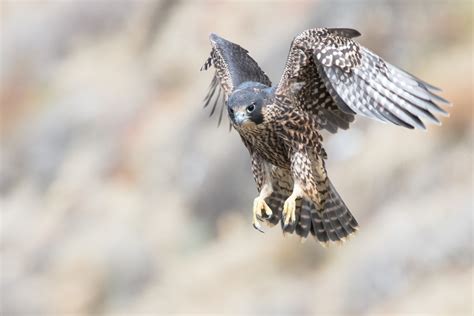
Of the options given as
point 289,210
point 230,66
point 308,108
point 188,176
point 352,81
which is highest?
point 188,176

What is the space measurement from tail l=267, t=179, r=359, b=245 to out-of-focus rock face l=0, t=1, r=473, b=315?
7593 millimetres

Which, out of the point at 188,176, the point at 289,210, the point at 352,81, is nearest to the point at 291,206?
the point at 289,210

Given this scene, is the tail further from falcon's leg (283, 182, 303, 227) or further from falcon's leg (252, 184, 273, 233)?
falcon's leg (283, 182, 303, 227)

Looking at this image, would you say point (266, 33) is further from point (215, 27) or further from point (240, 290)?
point (240, 290)

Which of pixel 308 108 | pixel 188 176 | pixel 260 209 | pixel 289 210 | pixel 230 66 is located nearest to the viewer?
pixel 289 210

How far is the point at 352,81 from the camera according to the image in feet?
31.4

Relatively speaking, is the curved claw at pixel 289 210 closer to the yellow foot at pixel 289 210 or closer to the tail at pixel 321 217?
the yellow foot at pixel 289 210

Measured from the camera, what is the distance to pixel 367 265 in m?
19.5

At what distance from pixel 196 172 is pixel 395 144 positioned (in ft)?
19.7

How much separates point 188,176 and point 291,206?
16.7 m

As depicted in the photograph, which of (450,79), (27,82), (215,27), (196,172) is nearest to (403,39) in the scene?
(450,79)

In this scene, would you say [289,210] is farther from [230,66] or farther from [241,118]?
[230,66]

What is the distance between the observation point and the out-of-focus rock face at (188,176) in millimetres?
19578

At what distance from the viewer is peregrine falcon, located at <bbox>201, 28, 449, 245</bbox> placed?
9.38 m
